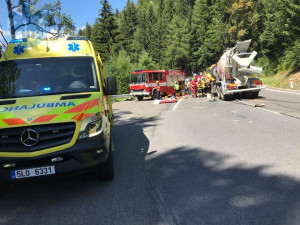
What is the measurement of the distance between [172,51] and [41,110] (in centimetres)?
6512

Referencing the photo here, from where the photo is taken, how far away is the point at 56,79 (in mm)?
5059

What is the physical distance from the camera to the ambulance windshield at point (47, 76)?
4.87m

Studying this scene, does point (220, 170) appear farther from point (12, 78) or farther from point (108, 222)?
point (12, 78)

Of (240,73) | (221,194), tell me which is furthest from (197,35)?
(221,194)

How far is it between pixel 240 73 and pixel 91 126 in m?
15.5

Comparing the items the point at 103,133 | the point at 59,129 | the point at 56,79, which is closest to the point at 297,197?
the point at 103,133

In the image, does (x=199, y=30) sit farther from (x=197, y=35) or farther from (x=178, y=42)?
(x=178, y=42)

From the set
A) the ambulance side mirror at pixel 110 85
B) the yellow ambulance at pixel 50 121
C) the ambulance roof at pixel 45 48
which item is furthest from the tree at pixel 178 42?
the yellow ambulance at pixel 50 121

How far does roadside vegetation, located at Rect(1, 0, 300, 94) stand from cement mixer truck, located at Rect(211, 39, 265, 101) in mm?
11354

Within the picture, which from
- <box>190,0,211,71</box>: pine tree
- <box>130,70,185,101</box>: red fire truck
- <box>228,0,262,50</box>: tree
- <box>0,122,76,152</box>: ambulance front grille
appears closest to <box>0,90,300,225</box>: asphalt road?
<box>0,122,76,152</box>: ambulance front grille

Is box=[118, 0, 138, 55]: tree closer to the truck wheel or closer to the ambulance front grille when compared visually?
the truck wheel

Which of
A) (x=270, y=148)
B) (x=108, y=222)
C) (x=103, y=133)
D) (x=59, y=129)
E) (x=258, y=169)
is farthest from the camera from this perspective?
(x=270, y=148)

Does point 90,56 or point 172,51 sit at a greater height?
point 172,51

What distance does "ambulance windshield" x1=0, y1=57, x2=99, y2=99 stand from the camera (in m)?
4.87
